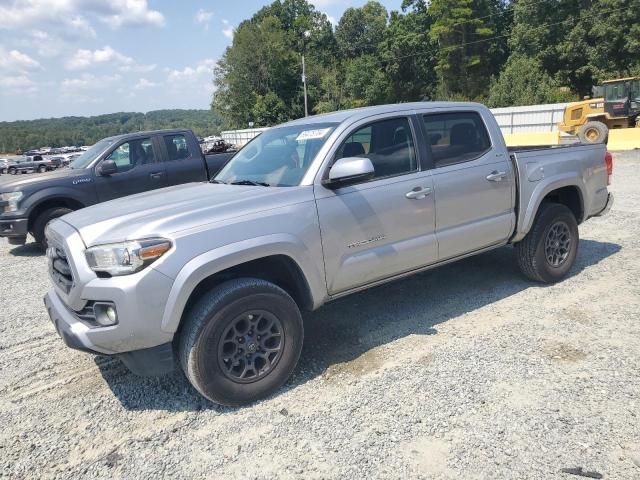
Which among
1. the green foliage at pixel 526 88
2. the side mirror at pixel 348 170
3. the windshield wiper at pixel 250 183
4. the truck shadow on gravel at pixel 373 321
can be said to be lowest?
the truck shadow on gravel at pixel 373 321

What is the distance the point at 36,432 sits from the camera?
3.05 m

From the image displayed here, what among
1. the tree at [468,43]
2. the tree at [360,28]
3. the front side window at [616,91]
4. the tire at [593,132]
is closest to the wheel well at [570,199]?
the tire at [593,132]

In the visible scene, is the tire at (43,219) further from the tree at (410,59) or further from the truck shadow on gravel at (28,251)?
the tree at (410,59)

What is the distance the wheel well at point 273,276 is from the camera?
3205 mm

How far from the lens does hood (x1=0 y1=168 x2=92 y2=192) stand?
7727 millimetres

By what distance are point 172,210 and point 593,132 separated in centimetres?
1953

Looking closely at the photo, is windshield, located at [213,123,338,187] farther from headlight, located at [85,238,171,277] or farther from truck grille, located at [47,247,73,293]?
truck grille, located at [47,247,73,293]

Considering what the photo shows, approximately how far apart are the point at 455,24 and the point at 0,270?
55.3 meters

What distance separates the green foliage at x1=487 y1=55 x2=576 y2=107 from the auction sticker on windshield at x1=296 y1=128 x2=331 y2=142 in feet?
122

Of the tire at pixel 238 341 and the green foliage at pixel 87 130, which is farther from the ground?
the green foliage at pixel 87 130

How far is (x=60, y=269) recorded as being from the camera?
10.6 ft

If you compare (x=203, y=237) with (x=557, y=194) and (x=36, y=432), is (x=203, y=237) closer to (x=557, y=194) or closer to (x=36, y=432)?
(x=36, y=432)

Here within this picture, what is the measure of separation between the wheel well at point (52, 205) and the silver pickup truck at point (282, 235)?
4763mm

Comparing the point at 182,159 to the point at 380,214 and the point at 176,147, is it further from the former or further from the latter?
the point at 380,214
